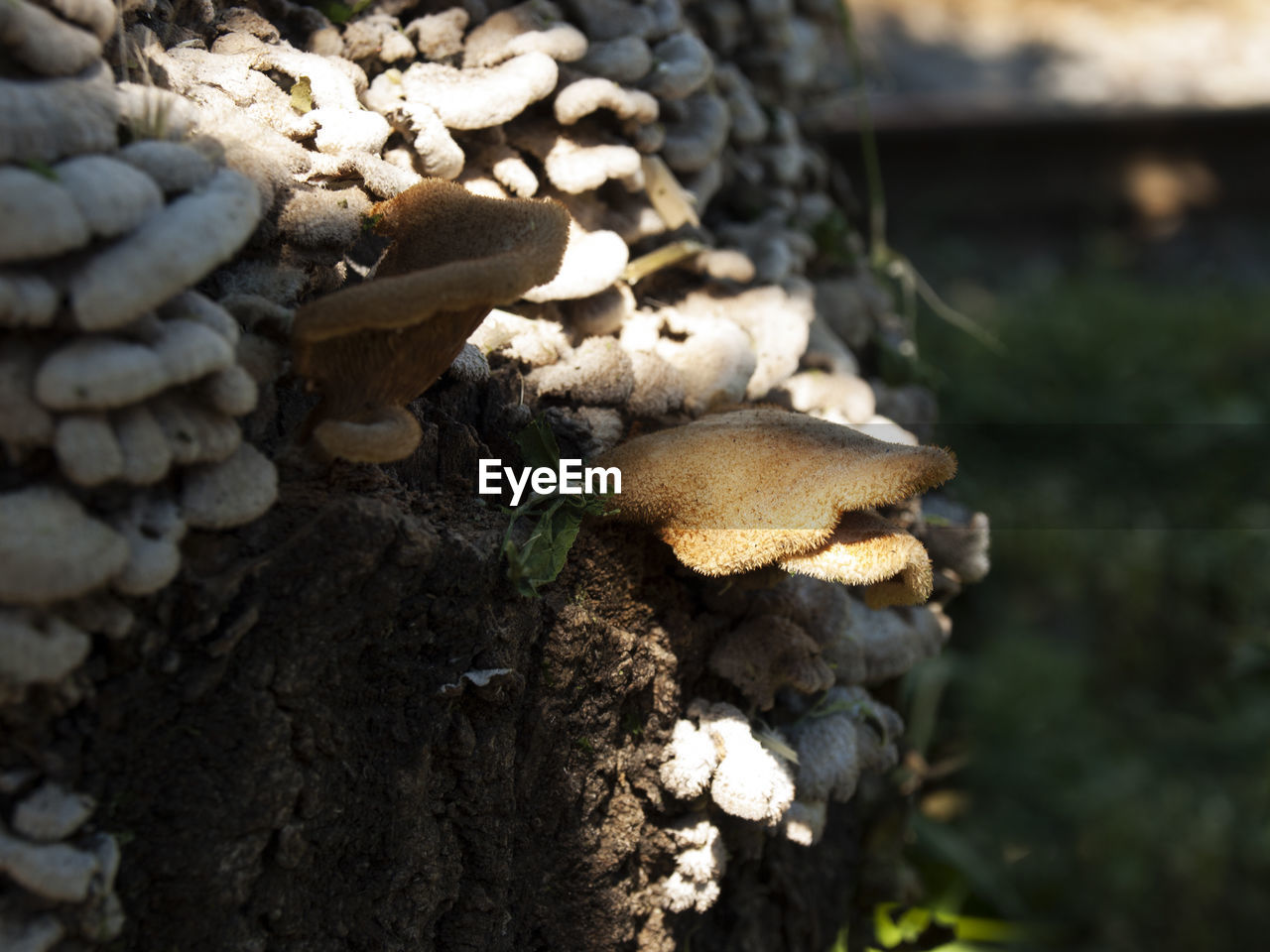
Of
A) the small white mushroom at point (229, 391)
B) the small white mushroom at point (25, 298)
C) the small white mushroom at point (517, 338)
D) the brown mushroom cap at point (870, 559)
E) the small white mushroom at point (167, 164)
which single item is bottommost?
the brown mushroom cap at point (870, 559)

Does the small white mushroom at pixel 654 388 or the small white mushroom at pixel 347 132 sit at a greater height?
the small white mushroom at pixel 347 132

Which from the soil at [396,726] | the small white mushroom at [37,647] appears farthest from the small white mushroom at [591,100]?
the small white mushroom at [37,647]

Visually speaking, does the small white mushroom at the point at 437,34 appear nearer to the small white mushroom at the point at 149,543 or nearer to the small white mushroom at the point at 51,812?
the small white mushroom at the point at 149,543

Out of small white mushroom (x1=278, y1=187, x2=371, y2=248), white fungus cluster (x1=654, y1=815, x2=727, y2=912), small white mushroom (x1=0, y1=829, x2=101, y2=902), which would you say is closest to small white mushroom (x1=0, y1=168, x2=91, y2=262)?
small white mushroom (x1=278, y1=187, x2=371, y2=248)

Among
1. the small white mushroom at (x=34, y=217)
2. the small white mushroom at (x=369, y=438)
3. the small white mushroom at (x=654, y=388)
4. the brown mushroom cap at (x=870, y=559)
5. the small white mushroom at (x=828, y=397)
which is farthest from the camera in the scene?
the small white mushroom at (x=828, y=397)

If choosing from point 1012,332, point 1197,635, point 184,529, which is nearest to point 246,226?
point 184,529

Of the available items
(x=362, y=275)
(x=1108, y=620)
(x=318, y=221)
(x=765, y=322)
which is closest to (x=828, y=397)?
(x=765, y=322)

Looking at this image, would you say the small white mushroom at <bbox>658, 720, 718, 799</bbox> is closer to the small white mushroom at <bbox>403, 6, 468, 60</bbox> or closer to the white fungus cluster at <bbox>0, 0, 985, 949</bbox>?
the white fungus cluster at <bbox>0, 0, 985, 949</bbox>

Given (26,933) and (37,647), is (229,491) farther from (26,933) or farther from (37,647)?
(26,933)

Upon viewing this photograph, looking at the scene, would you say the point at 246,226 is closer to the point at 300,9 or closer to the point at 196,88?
the point at 196,88
